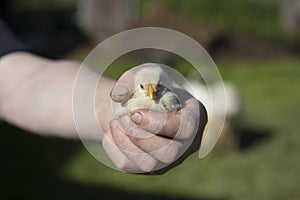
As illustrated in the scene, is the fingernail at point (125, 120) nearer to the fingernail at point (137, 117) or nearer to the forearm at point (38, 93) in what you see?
the fingernail at point (137, 117)

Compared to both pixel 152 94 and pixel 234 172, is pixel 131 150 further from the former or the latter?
pixel 234 172

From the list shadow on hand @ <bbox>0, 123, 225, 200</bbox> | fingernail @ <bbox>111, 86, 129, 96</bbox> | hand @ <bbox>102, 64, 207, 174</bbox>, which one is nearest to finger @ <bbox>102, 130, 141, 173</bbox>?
hand @ <bbox>102, 64, 207, 174</bbox>

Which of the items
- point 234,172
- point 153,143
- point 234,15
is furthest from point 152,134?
point 234,15

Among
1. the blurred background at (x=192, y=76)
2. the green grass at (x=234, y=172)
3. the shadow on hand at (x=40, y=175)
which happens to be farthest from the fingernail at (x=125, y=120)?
the green grass at (x=234, y=172)

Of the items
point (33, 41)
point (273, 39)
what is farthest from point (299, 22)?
point (33, 41)

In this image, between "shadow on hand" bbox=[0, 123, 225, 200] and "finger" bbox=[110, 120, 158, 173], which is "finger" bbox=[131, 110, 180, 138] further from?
"shadow on hand" bbox=[0, 123, 225, 200]

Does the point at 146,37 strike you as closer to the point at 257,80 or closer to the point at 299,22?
the point at 257,80
